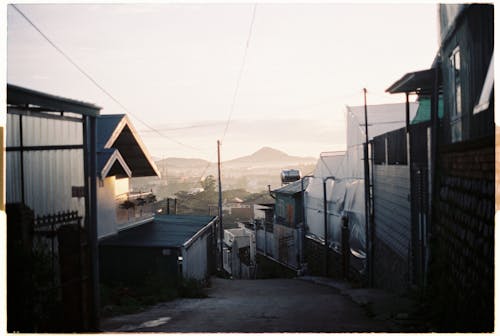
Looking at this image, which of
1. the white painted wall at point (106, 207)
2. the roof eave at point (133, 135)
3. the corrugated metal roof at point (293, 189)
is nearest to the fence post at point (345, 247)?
the roof eave at point (133, 135)

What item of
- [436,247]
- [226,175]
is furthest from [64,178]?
[226,175]

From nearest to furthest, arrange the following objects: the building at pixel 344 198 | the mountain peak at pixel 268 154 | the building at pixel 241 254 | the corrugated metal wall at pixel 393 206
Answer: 1. the corrugated metal wall at pixel 393 206
2. the building at pixel 344 198
3. the building at pixel 241 254
4. the mountain peak at pixel 268 154

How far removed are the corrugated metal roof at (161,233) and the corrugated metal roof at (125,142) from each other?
7.03 feet

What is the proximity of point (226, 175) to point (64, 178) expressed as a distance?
85543 millimetres

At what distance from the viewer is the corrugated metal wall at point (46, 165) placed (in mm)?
7625

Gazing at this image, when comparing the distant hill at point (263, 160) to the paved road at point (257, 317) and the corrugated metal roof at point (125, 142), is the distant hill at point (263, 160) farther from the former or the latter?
the paved road at point (257, 317)

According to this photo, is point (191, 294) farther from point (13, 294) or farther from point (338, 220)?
point (13, 294)

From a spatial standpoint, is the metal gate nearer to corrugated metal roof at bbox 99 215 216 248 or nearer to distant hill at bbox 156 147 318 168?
corrugated metal roof at bbox 99 215 216 248

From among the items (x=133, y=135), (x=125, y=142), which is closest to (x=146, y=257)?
(x=133, y=135)

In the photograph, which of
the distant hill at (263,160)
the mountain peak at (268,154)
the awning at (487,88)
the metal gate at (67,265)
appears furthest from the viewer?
the mountain peak at (268,154)

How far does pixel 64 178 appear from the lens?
9.03 m

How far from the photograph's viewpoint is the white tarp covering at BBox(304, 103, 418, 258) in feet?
62.0

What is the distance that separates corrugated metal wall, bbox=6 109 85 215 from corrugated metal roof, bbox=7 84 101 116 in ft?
0.97

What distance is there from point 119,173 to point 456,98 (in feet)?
40.6
